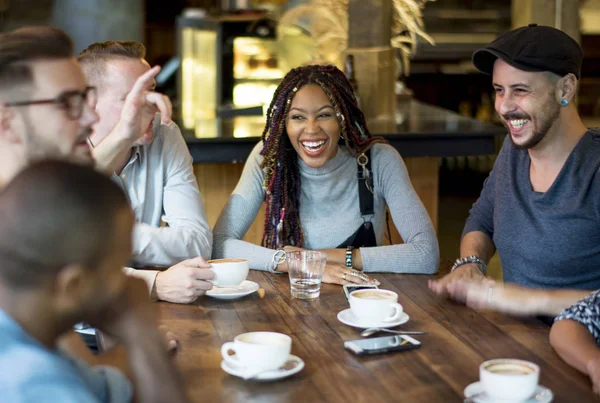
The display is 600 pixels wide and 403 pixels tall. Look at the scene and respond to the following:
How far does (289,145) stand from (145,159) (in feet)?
1.72

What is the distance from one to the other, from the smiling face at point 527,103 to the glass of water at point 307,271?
726 mm

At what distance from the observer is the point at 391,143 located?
14.1 ft

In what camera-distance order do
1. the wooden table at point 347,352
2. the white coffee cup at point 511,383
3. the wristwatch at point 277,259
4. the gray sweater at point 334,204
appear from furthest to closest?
the gray sweater at point 334,204 < the wristwatch at point 277,259 < the wooden table at point 347,352 < the white coffee cup at point 511,383

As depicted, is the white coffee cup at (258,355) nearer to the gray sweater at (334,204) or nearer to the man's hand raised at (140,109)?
the man's hand raised at (140,109)

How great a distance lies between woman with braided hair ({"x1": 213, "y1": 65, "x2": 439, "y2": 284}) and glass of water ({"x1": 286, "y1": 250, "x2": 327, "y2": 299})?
57cm

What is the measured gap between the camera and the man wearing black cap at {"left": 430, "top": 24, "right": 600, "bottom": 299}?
2.49 meters

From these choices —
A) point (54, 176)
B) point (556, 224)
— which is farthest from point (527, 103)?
point (54, 176)

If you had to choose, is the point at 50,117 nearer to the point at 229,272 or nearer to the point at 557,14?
the point at 229,272

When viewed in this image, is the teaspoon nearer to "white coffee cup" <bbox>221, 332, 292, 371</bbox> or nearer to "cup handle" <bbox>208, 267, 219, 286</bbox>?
"white coffee cup" <bbox>221, 332, 292, 371</bbox>

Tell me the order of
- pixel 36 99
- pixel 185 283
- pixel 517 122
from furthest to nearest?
pixel 517 122
pixel 185 283
pixel 36 99

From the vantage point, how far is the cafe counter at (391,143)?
4160 millimetres

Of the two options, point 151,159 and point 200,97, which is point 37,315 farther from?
point 200,97

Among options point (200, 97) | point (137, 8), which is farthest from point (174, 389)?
point (137, 8)

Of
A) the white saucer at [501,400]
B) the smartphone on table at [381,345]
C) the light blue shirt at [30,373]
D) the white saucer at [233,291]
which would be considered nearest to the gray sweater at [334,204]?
the white saucer at [233,291]
